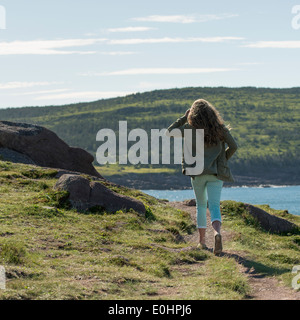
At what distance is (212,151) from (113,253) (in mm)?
2981

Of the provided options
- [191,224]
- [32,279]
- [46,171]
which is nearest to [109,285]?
[32,279]

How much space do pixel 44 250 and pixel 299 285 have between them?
16.1 feet

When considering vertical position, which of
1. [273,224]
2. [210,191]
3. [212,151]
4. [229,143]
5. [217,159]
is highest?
[229,143]

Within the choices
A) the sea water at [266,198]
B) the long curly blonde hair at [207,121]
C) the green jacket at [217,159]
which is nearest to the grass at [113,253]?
the green jacket at [217,159]

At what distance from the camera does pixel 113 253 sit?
458 inches

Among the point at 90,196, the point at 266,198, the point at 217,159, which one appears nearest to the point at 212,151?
the point at 217,159

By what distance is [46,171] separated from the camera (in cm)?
1969

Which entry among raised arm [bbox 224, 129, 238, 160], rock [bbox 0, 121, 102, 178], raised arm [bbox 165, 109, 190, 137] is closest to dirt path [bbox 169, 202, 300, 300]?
raised arm [bbox 224, 129, 238, 160]

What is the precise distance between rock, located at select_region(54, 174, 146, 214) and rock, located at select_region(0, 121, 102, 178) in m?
9.25

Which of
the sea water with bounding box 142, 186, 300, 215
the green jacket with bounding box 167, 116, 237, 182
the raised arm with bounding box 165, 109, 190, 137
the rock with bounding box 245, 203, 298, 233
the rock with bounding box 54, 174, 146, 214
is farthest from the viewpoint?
the sea water with bounding box 142, 186, 300, 215

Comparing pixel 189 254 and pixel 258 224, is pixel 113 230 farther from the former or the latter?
pixel 258 224

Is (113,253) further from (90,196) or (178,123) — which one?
(90,196)

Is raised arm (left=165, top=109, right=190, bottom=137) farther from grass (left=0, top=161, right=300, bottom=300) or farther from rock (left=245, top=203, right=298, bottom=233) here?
rock (left=245, top=203, right=298, bottom=233)

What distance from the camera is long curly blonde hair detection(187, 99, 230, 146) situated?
11.5 metres
